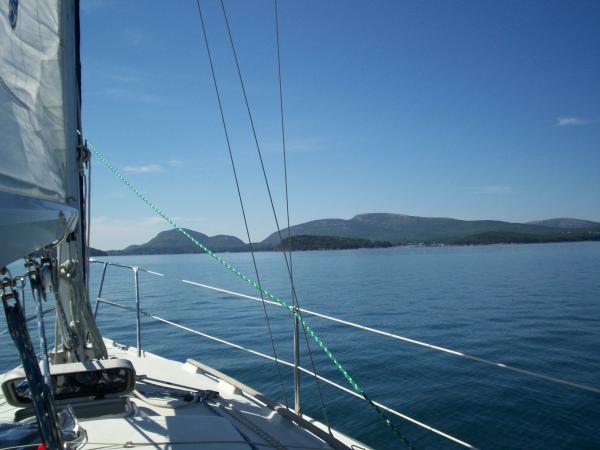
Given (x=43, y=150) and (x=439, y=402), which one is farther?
(x=439, y=402)

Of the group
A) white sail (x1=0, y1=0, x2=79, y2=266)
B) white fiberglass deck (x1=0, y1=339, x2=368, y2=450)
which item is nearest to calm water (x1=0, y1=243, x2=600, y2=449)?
white fiberglass deck (x1=0, y1=339, x2=368, y2=450)

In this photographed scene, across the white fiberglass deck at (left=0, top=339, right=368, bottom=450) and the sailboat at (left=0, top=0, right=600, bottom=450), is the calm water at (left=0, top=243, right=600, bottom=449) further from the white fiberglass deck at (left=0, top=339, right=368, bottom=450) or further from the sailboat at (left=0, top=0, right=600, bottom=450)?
the sailboat at (left=0, top=0, right=600, bottom=450)

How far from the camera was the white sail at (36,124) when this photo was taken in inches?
48.6

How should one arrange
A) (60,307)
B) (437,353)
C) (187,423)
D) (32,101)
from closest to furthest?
1. (32,101)
2. (60,307)
3. (187,423)
4. (437,353)

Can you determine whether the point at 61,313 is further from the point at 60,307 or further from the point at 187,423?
the point at 187,423

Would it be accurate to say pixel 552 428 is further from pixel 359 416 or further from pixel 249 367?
pixel 249 367

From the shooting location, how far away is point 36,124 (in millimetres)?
1783

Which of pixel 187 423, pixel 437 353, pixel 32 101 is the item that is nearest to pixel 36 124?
pixel 32 101

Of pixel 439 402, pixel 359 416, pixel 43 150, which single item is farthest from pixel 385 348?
pixel 43 150

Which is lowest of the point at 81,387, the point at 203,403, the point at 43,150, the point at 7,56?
the point at 203,403

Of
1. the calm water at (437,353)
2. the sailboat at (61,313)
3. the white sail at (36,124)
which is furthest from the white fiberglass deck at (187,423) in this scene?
the calm water at (437,353)

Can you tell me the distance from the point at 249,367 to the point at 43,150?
6.71 metres

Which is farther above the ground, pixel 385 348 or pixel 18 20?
pixel 18 20

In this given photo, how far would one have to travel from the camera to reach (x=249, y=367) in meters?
7.86
